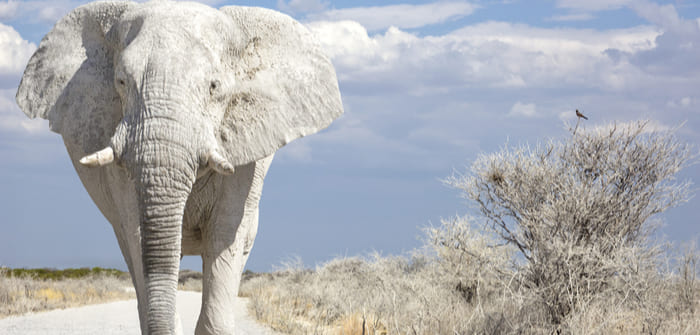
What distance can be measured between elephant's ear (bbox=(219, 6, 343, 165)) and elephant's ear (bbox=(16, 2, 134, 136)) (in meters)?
1.04

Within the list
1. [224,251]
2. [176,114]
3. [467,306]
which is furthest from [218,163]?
[467,306]

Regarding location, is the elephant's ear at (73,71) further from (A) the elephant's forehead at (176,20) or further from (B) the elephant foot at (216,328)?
(B) the elephant foot at (216,328)

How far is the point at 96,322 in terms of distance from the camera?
42.6 ft

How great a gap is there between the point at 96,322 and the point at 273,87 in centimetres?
875

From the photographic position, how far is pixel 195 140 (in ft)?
16.4

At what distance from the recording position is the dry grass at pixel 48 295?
14553mm

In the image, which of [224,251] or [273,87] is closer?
[273,87]

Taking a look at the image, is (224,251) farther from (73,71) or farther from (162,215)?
(73,71)

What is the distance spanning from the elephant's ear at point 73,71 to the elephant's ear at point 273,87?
104cm

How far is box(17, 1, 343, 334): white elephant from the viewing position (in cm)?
499

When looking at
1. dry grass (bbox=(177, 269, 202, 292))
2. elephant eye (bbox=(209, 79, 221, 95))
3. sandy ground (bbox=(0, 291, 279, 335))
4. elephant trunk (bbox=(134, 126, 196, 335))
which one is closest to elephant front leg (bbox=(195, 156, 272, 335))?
elephant trunk (bbox=(134, 126, 196, 335))

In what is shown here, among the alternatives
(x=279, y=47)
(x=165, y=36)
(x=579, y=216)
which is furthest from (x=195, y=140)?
(x=579, y=216)

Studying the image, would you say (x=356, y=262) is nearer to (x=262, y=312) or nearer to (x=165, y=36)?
(x=262, y=312)

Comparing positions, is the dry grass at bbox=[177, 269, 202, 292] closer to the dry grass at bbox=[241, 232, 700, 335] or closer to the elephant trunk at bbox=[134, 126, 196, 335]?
the dry grass at bbox=[241, 232, 700, 335]
